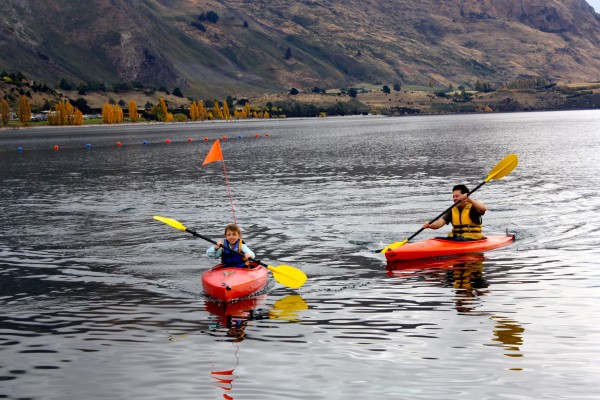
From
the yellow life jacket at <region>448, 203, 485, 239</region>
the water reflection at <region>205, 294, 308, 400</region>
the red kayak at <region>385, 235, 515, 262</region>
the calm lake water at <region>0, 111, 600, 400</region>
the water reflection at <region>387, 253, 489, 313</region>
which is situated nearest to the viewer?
the calm lake water at <region>0, 111, 600, 400</region>

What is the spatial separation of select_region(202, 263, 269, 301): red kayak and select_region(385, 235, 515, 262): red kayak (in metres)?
5.95

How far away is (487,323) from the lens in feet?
67.2

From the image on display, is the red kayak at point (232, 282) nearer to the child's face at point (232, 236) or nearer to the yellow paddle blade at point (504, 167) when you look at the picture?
the child's face at point (232, 236)

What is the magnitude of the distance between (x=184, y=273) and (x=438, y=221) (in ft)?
31.0

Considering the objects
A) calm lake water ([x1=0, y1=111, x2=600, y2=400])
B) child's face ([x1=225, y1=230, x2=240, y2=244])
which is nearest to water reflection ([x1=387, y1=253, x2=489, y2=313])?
calm lake water ([x1=0, y1=111, x2=600, y2=400])

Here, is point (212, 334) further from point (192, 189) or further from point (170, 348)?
point (192, 189)

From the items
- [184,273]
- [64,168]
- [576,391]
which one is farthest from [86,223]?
[64,168]

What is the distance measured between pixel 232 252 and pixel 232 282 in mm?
1584

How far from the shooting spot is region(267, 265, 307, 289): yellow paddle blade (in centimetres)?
2500

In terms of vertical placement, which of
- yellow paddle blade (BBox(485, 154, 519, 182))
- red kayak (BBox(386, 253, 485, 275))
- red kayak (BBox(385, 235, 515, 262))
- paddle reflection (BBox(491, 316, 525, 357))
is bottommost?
paddle reflection (BBox(491, 316, 525, 357))

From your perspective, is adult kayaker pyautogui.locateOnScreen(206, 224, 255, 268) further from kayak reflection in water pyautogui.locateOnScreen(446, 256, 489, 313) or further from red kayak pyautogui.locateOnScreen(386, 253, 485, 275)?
kayak reflection in water pyautogui.locateOnScreen(446, 256, 489, 313)

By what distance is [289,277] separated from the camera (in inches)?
989

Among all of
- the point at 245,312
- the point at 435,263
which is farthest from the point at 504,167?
the point at 245,312

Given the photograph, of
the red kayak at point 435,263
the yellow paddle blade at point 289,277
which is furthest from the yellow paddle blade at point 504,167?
the yellow paddle blade at point 289,277
